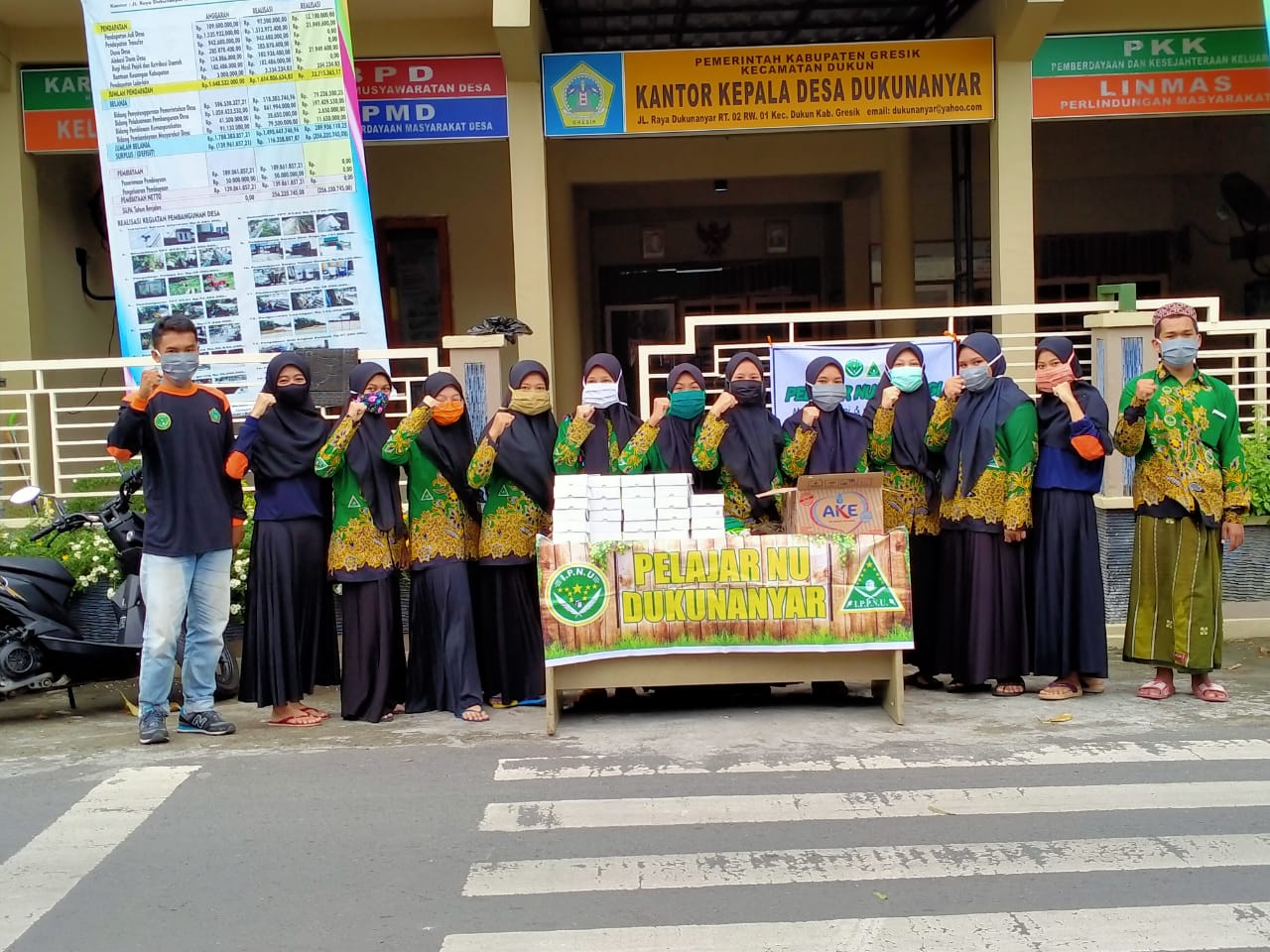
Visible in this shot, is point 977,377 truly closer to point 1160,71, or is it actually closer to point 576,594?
point 576,594

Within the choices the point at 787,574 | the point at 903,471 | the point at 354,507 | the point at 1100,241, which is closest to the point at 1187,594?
the point at 903,471

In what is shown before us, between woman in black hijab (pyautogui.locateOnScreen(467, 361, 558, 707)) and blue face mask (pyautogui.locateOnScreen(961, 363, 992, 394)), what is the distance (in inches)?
83.2

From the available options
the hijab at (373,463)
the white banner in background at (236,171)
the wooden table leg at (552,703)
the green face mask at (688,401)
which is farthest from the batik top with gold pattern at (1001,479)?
the white banner in background at (236,171)

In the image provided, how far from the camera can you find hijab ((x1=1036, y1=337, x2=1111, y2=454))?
6.28 meters

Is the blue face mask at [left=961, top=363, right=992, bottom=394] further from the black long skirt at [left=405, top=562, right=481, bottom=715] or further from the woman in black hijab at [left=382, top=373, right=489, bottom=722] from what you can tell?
the black long skirt at [left=405, top=562, right=481, bottom=715]

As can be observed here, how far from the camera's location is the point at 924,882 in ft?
13.2

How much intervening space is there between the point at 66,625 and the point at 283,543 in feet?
4.42

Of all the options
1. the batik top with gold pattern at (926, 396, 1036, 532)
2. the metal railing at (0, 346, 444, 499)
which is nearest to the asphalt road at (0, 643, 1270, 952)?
the batik top with gold pattern at (926, 396, 1036, 532)

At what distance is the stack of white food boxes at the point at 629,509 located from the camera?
239 inches

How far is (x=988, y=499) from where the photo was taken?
254 inches

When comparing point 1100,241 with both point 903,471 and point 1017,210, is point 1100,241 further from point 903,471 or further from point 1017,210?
point 903,471

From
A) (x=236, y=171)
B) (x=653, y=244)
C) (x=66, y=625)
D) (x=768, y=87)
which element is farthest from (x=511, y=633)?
(x=653, y=244)

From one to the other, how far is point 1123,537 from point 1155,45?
15.6 ft

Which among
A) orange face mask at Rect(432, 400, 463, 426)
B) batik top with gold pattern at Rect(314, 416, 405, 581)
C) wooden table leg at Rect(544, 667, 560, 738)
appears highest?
orange face mask at Rect(432, 400, 463, 426)
